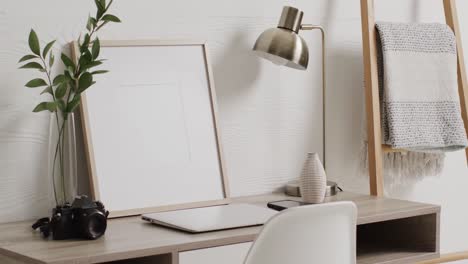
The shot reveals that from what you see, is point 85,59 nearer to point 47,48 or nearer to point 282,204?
point 47,48

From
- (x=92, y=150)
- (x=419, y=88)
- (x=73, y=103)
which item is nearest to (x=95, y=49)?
(x=73, y=103)

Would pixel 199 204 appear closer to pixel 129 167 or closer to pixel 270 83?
pixel 129 167

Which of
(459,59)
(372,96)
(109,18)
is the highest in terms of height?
(109,18)

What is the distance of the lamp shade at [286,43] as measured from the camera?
6.77 feet

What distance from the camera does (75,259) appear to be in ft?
4.58

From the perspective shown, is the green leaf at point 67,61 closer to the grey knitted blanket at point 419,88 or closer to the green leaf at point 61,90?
the green leaf at point 61,90

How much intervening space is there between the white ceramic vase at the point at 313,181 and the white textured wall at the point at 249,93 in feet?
0.80

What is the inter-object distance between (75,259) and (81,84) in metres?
0.47

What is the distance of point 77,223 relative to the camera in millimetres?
1562

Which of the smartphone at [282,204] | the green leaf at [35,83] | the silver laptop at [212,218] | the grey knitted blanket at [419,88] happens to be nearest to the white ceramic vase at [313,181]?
the smartphone at [282,204]

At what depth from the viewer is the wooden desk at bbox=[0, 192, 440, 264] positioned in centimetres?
146

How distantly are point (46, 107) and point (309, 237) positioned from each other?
65 cm

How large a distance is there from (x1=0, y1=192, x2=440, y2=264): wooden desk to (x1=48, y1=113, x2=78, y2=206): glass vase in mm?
105

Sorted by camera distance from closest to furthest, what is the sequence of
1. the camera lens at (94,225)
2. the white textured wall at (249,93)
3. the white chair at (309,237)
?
the white chair at (309,237) < the camera lens at (94,225) < the white textured wall at (249,93)
